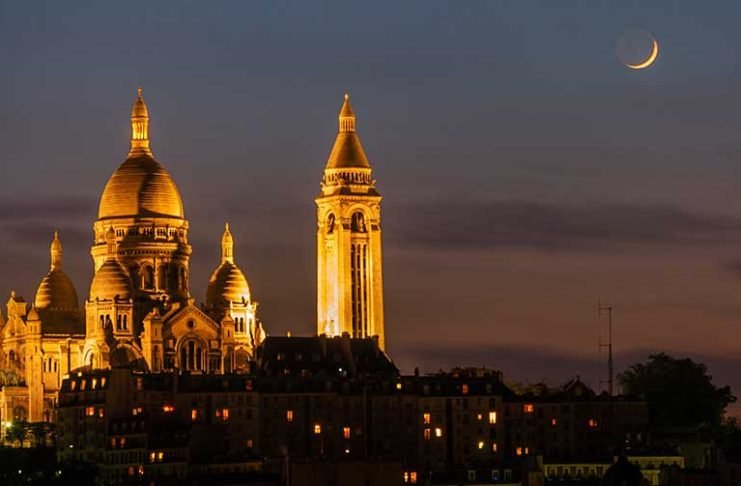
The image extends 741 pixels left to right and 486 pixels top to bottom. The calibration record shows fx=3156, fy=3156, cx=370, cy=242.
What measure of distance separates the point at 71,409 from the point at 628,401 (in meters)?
35.0

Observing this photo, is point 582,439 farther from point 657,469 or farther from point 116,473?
point 116,473

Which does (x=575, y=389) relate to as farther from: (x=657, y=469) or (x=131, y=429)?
(x=131, y=429)

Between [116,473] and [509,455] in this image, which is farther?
[509,455]

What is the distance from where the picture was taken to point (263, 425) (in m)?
189

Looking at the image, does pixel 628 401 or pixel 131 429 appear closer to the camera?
pixel 131 429

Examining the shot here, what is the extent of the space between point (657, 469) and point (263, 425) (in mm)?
23738

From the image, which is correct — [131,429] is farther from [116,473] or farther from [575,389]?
[575,389]

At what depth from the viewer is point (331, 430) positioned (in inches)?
A: 7530

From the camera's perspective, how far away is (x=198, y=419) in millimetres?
187375

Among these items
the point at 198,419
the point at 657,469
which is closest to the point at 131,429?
the point at 198,419

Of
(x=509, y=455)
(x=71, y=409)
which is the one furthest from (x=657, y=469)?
(x=71, y=409)

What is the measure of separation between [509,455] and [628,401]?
9734 millimetres

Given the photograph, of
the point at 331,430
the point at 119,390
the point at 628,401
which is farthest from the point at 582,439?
the point at 119,390

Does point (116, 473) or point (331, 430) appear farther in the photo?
point (331, 430)
